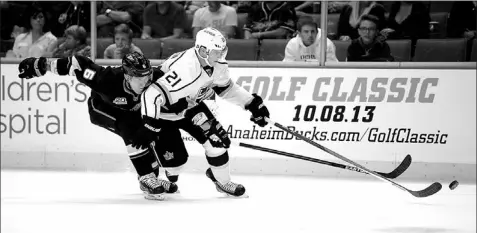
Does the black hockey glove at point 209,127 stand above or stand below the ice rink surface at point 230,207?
above

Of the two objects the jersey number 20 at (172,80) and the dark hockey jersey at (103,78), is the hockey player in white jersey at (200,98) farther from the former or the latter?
the dark hockey jersey at (103,78)

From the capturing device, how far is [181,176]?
20.2 ft

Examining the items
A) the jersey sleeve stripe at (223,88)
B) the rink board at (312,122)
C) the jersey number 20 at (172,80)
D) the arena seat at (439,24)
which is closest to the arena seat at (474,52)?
the rink board at (312,122)

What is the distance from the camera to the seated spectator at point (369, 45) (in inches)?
244

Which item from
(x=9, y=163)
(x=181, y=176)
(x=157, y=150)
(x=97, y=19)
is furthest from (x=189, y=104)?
(x=9, y=163)

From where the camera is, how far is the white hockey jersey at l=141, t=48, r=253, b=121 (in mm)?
4758

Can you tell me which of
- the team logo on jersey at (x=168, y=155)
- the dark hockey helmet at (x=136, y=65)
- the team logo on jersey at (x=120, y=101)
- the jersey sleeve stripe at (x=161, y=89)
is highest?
the dark hockey helmet at (x=136, y=65)

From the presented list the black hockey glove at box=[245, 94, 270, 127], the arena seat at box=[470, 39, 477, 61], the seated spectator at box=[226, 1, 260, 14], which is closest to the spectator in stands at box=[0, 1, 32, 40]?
the seated spectator at box=[226, 1, 260, 14]

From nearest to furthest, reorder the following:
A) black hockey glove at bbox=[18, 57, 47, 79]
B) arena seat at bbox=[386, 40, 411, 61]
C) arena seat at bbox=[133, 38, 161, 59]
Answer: black hockey glove at bbox=[18, 57, 47, 79] → arena seat at bbox=[386, 40, 411, 61] → arena seat at bbox=[133, 38, 161, 59]

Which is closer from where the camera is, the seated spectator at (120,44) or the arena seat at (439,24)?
the arena seat at (439,24)

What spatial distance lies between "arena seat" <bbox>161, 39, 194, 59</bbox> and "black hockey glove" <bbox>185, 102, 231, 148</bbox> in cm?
142

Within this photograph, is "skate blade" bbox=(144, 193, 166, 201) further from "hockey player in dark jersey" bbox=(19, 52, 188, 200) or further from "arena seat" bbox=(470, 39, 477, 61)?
"arena seat" bbox=(470, 39, 477, 61)

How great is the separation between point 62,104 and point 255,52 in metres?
1.62

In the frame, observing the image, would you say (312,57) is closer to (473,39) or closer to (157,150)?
(473,39)
